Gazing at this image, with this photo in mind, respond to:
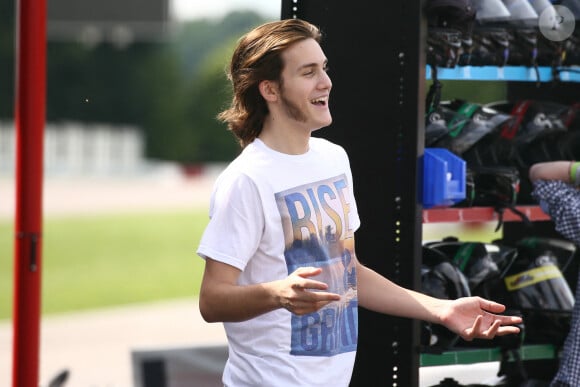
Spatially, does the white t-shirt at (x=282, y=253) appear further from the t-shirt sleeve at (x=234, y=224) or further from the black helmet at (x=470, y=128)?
the black helmet at (x=470, y=128)

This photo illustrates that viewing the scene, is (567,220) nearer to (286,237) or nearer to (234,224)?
(286,237)

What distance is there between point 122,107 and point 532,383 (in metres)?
53.4

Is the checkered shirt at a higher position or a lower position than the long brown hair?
lower

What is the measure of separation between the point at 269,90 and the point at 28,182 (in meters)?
2.43

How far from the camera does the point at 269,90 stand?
3.05 meters

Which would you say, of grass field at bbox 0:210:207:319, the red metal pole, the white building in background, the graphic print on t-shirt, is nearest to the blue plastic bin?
the graphic print on t-shirt

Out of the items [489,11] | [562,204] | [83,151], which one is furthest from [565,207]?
[83,151]

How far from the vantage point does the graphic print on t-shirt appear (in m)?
2.90

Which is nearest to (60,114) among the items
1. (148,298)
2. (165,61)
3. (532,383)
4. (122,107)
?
(122,107)

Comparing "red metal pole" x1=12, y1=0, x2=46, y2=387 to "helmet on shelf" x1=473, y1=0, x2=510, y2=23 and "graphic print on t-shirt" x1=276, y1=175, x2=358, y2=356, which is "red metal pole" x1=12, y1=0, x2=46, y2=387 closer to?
"helmet on shelf" x1=473, y1=0, x2=510, y2=23

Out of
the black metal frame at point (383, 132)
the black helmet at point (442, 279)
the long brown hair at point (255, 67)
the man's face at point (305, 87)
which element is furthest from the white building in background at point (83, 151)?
the man's face at point (305, 87)

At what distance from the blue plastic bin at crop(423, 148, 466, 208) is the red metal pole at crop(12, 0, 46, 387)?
6.53 ft

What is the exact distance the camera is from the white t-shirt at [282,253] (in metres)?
2.84

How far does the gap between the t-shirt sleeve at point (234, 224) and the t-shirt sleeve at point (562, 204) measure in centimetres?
208
